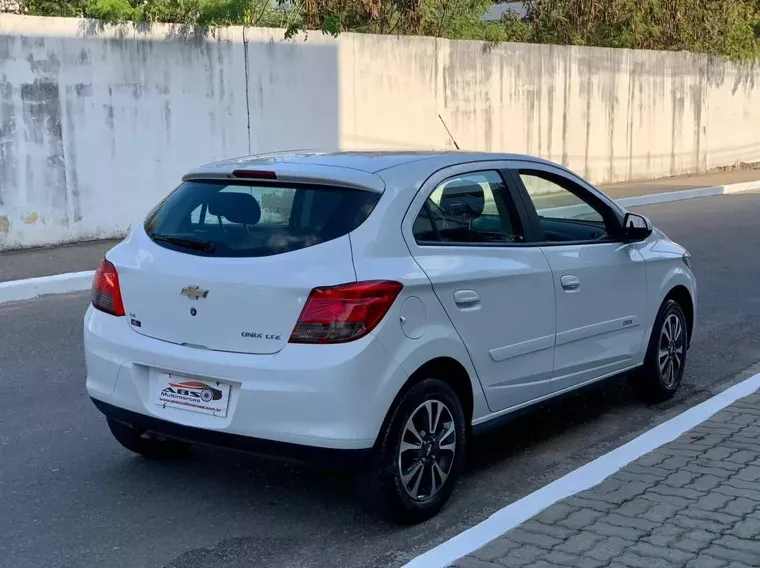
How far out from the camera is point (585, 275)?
17.0 ft

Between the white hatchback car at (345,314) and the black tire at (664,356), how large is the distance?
3.26 feet

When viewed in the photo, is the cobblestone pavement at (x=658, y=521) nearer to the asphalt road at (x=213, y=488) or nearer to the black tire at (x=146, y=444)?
the asphalt road at (x=213, y=488)

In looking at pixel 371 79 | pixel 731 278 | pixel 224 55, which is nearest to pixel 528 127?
pixel 371 79

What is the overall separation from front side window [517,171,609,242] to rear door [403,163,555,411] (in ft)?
1.06

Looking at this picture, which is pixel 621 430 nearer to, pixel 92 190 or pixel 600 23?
pixel 92 190

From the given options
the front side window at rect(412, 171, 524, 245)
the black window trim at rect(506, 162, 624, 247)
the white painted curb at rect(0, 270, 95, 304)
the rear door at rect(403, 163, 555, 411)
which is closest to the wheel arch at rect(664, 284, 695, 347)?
the black window trim at rect(506, 162, 624, 247)

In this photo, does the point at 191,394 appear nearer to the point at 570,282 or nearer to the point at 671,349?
the point at 570,282

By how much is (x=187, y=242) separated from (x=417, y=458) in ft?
4.68

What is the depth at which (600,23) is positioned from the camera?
23.3 metres

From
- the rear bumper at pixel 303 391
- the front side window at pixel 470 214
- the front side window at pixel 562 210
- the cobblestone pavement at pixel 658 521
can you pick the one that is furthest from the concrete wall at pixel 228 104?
the cobblestone pavement at pixel 658 521

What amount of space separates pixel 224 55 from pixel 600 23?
42.8 ft

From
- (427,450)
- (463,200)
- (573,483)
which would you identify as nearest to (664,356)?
(573,483)

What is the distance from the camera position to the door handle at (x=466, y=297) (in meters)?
4.29

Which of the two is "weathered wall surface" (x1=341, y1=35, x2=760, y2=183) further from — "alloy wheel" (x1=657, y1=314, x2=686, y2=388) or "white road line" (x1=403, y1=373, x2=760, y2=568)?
"white road line" (x1=403, y1=373, x2=760, y2=568)
